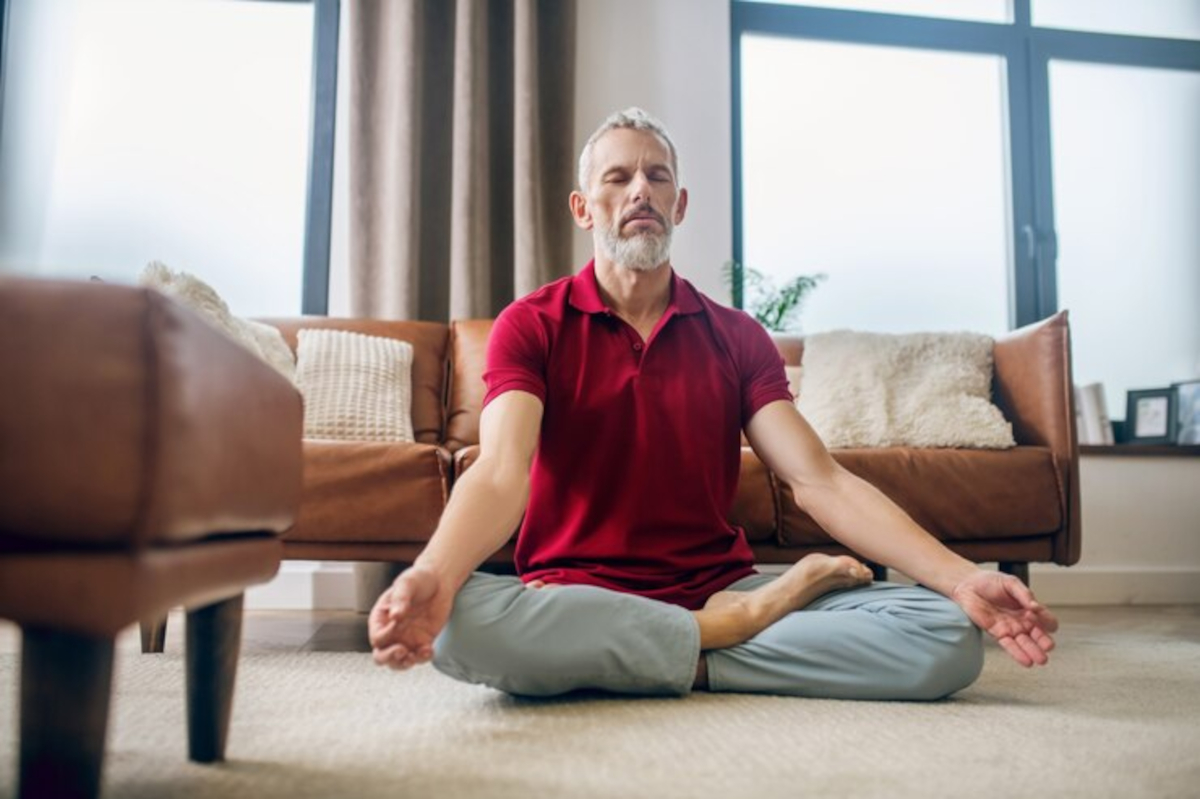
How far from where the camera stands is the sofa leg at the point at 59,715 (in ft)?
1.89

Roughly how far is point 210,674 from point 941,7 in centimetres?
349

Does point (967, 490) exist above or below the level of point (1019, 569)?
above

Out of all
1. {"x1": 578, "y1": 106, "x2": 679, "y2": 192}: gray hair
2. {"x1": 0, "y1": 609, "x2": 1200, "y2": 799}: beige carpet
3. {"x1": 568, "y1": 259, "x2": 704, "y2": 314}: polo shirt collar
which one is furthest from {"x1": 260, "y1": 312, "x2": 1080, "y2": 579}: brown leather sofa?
{"x1": 578, "y1": 106, "x2": 679, "y2": 192}: gray hair

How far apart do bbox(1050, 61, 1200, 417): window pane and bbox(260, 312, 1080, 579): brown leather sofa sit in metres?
1.19

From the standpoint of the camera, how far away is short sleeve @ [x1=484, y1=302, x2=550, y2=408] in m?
1.43

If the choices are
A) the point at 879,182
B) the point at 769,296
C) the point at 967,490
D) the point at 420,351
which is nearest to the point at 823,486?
the point at 967,490

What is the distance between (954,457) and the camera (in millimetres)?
2166

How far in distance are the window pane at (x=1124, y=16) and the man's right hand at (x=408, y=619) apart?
3411 millimetres

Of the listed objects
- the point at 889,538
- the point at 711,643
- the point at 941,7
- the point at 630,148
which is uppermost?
the point at 941,7

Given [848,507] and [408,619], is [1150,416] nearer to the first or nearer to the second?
[848,507]

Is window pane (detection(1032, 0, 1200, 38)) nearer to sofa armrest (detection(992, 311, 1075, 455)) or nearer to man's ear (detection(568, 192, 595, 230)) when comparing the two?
sofa armrest (detection(992, 311, 1075, 455))

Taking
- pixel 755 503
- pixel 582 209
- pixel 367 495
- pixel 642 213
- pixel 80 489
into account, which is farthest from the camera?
pixel 755 503

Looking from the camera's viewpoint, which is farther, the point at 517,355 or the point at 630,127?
the point at 630,127

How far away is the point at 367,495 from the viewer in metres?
1.89
